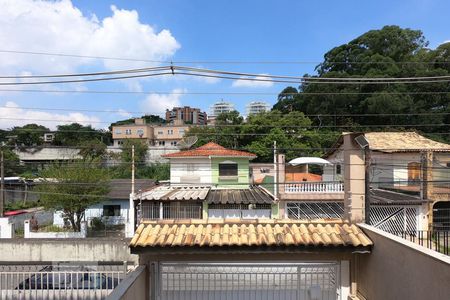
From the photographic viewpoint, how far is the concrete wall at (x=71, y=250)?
12.5 metres

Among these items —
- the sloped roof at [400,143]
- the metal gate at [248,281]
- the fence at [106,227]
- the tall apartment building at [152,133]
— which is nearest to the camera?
the metal gate at [248,281]

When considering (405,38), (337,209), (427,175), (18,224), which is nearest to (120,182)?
(18,224)

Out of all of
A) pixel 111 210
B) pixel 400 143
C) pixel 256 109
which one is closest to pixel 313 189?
pixel 400 143

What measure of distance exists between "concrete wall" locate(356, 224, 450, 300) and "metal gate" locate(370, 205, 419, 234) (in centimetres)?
1376

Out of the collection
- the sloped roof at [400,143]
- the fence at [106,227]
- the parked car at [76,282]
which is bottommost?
the fence at [106,227]

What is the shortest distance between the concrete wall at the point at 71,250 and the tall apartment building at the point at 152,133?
47.4m

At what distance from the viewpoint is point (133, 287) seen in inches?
138

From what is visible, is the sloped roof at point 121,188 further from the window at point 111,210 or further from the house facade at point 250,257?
the house facade at point 250,257

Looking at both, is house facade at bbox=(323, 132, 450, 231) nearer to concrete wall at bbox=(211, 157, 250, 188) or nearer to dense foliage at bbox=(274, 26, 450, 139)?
concrete wall at bbox=(211, 157, 250, 188)

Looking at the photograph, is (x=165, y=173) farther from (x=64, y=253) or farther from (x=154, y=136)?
(x=64, y=253)

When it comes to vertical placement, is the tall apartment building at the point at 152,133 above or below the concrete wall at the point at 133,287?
above

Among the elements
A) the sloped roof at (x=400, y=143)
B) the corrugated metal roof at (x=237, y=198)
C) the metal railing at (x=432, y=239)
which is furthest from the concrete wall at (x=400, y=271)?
the sloped roof at (x=400, y=143)

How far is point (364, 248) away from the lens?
13.7ft

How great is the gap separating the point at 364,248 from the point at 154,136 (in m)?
62.4
